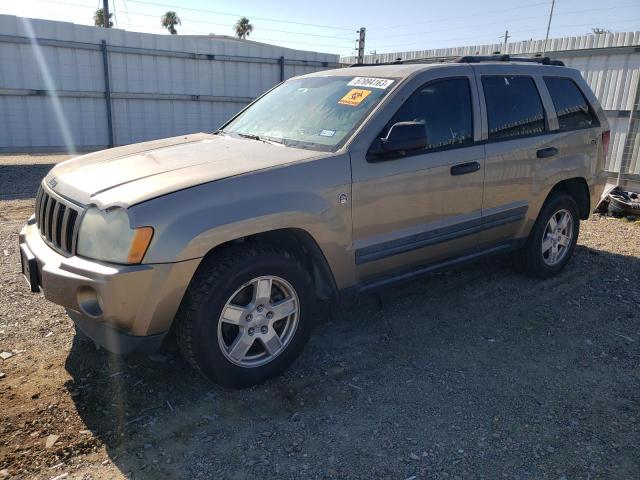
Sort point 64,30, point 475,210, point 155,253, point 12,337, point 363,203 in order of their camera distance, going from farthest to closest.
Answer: point 64,30, point 475,210, point 12,337, point 363,203, point 155,253

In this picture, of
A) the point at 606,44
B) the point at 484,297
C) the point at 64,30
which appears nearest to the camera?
the point at 484,297

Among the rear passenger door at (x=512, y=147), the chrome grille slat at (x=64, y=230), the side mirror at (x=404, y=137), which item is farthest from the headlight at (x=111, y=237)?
the rear passenger door at (x=512, y=147)

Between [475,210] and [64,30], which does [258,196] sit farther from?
[64,30]

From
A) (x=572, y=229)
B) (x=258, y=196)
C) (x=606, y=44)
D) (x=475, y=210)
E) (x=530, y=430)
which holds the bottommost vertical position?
(x=530, y=430)

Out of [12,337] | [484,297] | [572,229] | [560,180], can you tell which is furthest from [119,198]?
[572,229]

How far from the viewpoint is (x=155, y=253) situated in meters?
2.68

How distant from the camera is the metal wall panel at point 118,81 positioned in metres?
11.7

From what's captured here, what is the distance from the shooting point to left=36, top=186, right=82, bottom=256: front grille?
2910 mm

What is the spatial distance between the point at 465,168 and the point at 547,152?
1160 mm

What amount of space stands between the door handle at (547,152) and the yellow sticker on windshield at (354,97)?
180 centimetres

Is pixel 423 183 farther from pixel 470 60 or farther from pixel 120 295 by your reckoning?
pixel 120 295

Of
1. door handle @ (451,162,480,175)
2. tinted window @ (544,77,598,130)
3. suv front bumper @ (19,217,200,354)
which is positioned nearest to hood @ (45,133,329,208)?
suv front bumper @ (19,217,200,354)

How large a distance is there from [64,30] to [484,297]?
11.5m

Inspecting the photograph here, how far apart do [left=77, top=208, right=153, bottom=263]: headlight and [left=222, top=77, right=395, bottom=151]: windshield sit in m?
1.38
